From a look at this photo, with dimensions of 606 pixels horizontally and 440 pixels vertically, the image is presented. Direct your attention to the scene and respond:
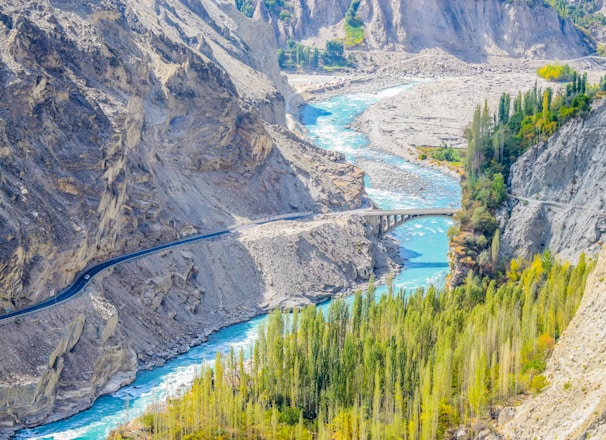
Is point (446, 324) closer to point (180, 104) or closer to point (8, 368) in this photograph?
point (8, 368)

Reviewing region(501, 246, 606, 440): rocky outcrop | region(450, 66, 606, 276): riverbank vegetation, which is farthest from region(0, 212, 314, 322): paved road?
region(501, 246, 606, 440): rocky outcrop

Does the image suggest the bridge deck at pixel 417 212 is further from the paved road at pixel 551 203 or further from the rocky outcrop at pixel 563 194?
the rocky outcrop at pixel 563 194

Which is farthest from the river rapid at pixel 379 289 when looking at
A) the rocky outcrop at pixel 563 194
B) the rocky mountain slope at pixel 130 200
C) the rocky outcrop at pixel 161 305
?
the rocky outcrop at pixel 563 194

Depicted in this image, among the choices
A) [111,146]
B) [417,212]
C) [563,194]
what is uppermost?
[111,146]

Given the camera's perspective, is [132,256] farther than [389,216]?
No

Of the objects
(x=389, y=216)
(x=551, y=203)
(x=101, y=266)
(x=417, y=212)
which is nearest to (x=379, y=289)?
(x=417, y=212)

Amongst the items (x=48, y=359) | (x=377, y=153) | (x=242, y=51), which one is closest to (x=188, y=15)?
(x=242, y=51)

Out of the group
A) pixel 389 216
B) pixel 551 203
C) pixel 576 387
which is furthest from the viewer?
pixel 389 216

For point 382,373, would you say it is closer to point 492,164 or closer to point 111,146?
point 111,146
